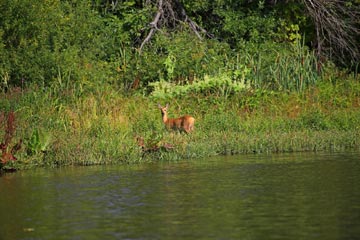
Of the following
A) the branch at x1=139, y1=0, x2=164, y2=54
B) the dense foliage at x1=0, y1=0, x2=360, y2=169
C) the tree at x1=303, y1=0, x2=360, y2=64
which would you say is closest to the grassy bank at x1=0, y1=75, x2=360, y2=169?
the dense foliage at x1=0, y1=0, x2=360, y2=169

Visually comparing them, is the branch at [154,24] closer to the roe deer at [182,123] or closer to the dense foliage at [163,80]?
the dense foliage at [163,80]

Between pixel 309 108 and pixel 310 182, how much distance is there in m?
10.0

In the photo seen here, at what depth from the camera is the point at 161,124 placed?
21766 millimetres

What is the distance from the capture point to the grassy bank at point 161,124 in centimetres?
1778

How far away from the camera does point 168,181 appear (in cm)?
1457

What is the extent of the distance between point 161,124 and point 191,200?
933cm

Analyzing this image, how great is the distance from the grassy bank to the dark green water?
0.88 metres

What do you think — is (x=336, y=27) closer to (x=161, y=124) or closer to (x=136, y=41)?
(x=136, y=41)

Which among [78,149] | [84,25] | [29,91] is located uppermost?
[84,25]

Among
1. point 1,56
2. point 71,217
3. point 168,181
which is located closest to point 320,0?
point 1,56

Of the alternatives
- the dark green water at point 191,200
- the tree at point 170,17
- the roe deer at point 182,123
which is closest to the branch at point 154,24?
the tree at point 170,17

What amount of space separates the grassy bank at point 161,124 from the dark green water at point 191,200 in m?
0.88

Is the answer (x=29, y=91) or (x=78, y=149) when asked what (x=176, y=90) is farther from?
Answer: (x=78, y=149)

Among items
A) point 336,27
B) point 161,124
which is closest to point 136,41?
point 336,27
